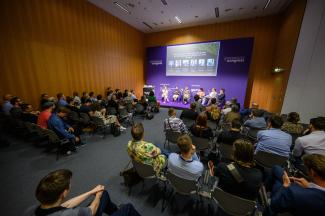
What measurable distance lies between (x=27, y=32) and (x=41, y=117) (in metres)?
3.68

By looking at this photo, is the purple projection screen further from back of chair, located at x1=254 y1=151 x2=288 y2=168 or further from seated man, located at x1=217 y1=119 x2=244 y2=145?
back of chair, located at x1=254 y1=151 x2=288 y2=168

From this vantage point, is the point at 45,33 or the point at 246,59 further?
the point at 246,59

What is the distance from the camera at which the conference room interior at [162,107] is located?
1.51 m

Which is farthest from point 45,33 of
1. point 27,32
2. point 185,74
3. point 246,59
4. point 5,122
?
point 246,59

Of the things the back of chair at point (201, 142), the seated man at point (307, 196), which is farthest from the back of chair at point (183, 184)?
the back of chair at point (201, 142)

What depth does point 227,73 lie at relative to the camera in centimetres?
839

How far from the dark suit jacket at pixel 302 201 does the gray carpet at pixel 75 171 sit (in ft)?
4.77

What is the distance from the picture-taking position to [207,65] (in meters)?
8.79

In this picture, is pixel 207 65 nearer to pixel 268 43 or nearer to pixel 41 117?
pixel 268 43

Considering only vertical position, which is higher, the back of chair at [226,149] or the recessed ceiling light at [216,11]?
the recessed ceiling light at [216,11]

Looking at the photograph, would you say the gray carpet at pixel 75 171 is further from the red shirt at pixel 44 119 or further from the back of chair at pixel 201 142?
the back of chair at pixel 201 142

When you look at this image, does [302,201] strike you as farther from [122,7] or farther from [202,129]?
[122,7]

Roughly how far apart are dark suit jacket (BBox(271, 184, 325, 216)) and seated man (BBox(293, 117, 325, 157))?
1404mm

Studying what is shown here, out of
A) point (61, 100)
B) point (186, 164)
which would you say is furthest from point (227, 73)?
point (61, 100)
